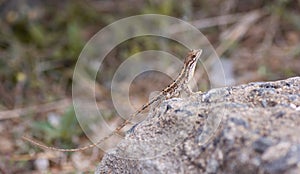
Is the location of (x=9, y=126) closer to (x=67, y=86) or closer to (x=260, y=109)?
(x=67, y=86)

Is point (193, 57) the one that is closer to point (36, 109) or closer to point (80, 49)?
point (36, 109)

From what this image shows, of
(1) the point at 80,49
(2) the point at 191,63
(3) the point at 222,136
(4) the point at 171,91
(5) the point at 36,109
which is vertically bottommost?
(3) the point at 222,136

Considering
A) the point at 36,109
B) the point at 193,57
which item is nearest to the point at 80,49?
the point at 36,109

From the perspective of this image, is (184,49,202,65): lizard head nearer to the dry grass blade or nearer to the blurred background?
the blurred background

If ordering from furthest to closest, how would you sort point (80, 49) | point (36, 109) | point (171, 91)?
point (80, 49) < point (36, 109) < point (171, 91)

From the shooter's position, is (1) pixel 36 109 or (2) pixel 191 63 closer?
(2) pixel 191 63

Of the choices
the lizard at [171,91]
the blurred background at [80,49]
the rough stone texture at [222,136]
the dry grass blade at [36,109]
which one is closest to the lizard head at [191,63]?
the lizard at [171,91]
